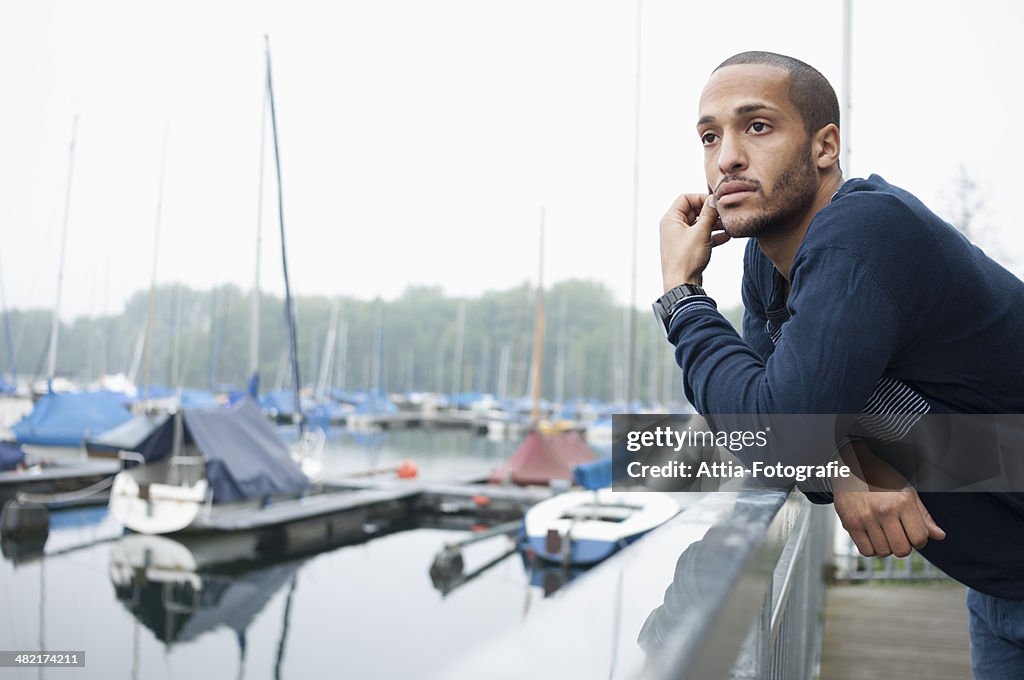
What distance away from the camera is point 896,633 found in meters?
4.11

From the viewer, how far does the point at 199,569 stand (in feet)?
37.4

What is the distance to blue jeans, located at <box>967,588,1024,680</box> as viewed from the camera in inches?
46.6

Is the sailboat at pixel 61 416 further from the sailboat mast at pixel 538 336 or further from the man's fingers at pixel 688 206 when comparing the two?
the man's fingers at pixel 688 206

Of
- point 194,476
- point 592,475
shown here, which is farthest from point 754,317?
point 194,476

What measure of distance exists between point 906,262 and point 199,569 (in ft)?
39.5

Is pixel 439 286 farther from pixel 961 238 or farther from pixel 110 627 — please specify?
pixel 961 238

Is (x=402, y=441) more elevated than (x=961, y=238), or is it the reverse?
(x=961, y=238)

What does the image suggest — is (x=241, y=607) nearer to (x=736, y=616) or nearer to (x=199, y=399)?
(x=736, y=616)

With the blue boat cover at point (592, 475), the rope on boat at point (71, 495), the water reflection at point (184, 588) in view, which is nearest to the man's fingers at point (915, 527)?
the water reflection at point (184, 588)

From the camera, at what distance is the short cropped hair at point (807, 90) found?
1104 millimetres

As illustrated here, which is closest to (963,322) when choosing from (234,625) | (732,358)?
(732,358)

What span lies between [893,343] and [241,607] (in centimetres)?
1085

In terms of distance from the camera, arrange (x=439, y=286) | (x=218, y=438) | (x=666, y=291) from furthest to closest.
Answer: (x=439, y=286) < (x=218, y=438) < (x=666, y=291)

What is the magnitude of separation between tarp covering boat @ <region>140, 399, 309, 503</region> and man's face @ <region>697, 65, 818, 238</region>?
41.1 ft
